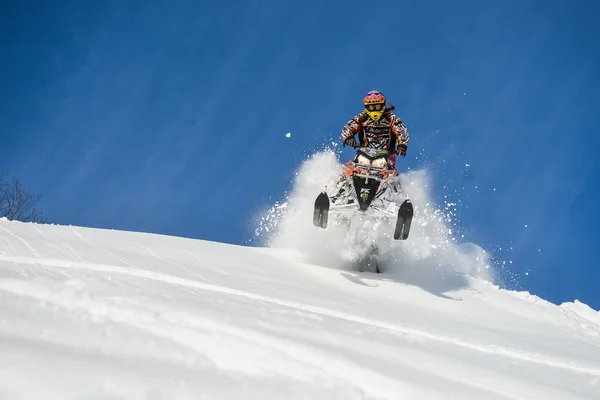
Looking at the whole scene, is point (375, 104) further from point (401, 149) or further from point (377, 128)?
point (401, 149)

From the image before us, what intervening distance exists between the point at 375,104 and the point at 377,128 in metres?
0.47

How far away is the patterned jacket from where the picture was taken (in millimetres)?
8641

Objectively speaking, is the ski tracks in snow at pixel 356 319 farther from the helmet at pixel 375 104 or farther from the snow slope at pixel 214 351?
the helmet at pixel 375 104

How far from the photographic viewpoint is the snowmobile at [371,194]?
7.78 metres

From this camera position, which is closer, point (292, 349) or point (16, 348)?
point (16, 348)

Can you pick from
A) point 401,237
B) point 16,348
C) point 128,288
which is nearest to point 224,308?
point 128,288

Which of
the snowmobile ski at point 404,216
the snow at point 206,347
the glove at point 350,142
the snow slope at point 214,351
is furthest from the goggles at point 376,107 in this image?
the snow slope at point 214,351

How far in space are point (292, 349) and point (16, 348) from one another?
3.86 feet

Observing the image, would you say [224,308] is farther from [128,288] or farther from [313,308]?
[313,308]

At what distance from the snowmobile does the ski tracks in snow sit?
389 cm

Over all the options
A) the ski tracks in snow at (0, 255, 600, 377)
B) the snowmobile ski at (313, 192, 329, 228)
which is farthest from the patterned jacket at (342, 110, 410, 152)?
the ski tracks in snow at (0, 255, 600, 377)

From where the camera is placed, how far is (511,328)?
628 cm

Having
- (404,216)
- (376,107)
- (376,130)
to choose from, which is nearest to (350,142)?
(376,130)

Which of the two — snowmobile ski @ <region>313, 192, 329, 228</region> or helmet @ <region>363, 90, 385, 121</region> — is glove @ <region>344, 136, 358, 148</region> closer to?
helmet @ <region>363, 90, 385, 121</region>
